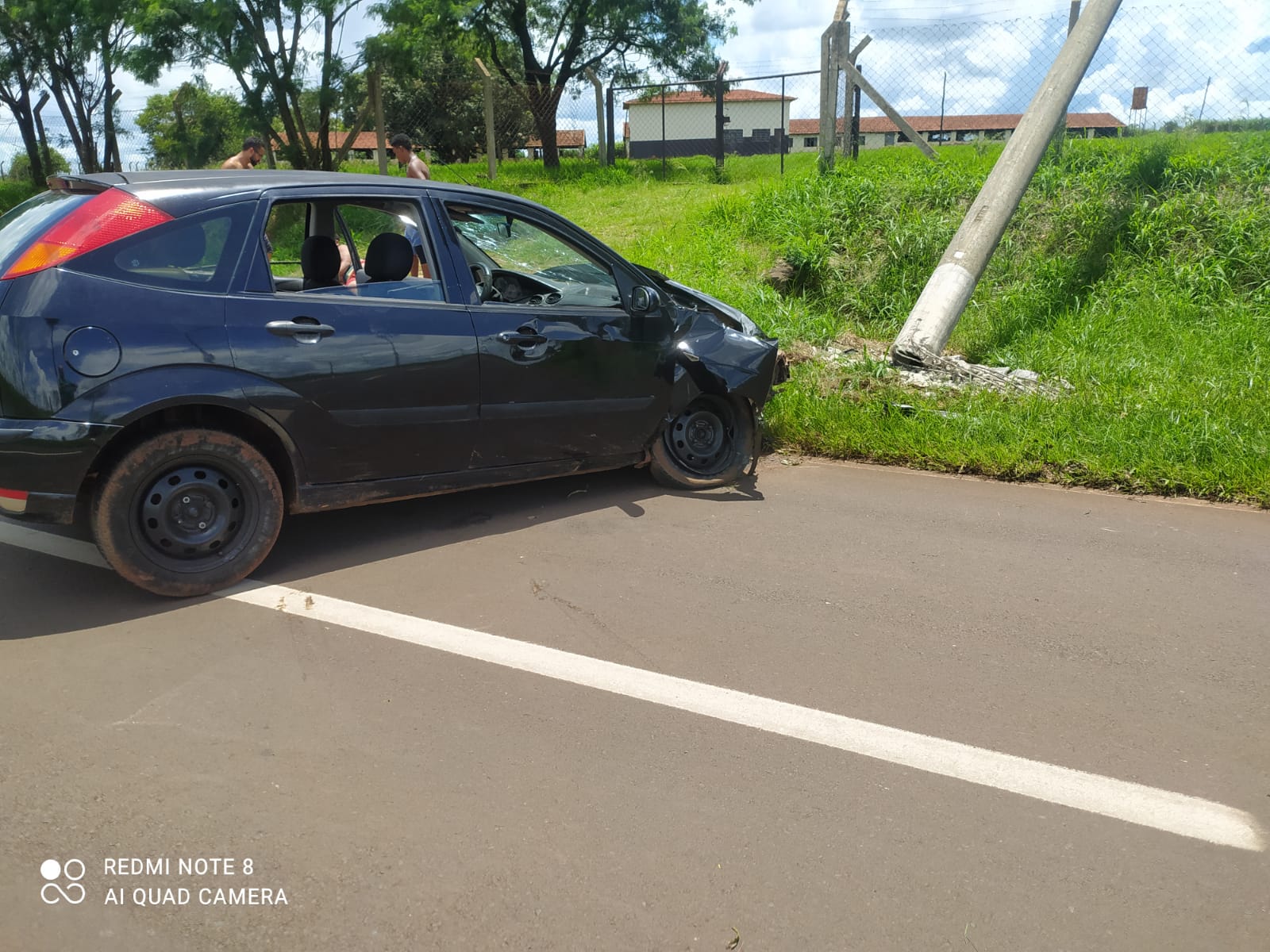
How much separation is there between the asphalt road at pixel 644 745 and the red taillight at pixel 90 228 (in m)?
1.36

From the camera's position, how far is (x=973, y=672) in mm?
3822

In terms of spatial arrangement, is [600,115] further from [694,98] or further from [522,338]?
[522,338]

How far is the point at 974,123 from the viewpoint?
12078mm

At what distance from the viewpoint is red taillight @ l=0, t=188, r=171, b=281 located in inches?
158

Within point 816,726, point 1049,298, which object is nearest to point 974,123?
point 1049,298

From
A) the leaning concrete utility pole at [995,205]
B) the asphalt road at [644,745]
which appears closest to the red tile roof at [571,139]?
the leaning concrete utility pole at [995,205]

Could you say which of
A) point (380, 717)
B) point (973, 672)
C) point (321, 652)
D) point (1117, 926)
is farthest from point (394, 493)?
point (1117, 926)

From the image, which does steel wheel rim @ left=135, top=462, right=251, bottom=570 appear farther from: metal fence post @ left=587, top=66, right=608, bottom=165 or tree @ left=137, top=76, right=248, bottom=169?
tree @ left=137, top=76, right=248, bottom=169

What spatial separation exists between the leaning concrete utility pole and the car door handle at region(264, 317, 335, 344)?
4.87 m

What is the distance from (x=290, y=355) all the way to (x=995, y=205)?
21.0 ft

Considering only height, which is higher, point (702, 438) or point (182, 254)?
point (182, 254)

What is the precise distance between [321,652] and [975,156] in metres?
9.97

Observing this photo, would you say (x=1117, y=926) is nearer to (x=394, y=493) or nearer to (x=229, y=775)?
(x=229, y=775)

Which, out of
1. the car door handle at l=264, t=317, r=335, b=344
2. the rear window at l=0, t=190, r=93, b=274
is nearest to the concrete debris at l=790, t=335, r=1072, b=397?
the car door handle at l=264, t=317, r=335, b=344
